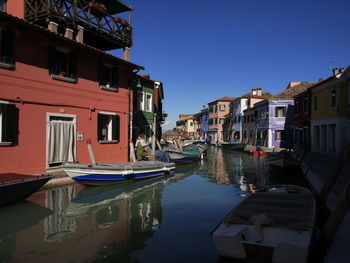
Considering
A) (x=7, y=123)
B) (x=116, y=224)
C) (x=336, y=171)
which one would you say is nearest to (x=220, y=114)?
(x=336, y=171)

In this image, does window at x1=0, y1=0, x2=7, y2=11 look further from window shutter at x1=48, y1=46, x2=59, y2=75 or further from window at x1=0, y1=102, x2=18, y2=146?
window at x1=0, y1=102, x2=18, y2=146

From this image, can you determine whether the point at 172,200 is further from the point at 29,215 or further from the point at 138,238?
the point at 29,215

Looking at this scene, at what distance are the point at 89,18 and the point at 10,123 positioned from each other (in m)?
6.92

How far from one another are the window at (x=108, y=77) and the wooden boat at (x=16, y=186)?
275 inches

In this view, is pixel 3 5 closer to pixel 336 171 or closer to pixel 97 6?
pixel 97 6

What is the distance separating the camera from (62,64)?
12.6 metres

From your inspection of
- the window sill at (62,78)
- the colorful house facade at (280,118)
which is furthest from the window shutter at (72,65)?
the colorful house facade at (280,118)

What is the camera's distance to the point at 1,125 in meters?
10.1

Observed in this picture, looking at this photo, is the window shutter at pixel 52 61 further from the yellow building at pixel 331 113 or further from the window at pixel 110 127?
the yellow building at pixel 331 113

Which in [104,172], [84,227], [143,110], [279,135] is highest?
[143,110]

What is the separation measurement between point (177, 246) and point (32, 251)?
118 inches

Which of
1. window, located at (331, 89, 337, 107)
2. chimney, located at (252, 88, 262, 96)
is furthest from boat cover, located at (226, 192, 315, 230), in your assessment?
chimney, located at (252, 88, 262, 96)

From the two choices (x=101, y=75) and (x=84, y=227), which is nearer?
(x=84, y=227)

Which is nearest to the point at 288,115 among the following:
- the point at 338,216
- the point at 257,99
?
the point at 257,99
